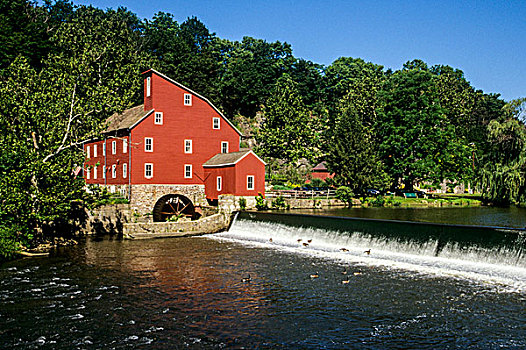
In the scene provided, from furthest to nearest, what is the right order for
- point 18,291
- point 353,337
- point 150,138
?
point 150,138, point 18,291, point 353,337

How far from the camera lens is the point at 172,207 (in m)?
44.7

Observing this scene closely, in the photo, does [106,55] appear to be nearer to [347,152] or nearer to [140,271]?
[347,152]

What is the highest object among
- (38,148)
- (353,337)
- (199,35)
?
(199,35)

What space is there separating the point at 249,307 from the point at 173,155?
3054cm

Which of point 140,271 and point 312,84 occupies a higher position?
point 312,84

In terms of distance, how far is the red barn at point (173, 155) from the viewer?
140 feet

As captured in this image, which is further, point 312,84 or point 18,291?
point 312,84

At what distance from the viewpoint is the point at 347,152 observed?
5678cm

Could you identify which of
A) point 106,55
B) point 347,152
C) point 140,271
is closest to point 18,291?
point 140,271

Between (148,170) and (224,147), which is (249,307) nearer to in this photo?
(148,170)

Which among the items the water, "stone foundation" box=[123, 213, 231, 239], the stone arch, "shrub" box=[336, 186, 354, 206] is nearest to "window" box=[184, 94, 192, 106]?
the stone arch

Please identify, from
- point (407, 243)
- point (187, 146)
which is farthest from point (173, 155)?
point (407, 243)

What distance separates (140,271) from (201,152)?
83.8ft

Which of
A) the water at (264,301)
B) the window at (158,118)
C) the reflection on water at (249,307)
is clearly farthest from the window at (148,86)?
the reflection on water at (249,307)
